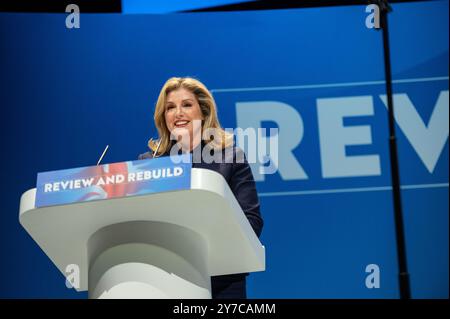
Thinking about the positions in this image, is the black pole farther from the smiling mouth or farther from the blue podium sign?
the blue podium sign

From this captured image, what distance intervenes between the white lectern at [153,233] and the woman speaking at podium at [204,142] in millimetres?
443

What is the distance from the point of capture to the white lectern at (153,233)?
1.65 metres

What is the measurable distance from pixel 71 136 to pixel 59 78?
0.38 meters

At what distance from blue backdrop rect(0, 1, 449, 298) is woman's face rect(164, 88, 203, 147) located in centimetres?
170

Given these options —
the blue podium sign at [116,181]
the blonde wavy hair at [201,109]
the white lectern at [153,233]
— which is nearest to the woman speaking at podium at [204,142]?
the blonde wavy hair at [201,109]

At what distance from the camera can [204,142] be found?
2580mm

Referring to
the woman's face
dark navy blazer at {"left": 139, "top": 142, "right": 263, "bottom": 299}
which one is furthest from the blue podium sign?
the woman's face

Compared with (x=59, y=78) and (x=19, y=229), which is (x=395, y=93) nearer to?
(x=59, y=78)

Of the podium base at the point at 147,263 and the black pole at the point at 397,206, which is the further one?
the black pole at the point at 397,206

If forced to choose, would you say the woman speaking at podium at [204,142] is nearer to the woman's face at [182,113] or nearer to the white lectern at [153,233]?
the woman's face at [182,113]

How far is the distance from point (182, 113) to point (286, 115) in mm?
1919

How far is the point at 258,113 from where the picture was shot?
4527 millimetres

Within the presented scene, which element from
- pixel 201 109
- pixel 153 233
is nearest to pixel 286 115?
pixel 201 109

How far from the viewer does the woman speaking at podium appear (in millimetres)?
2283
